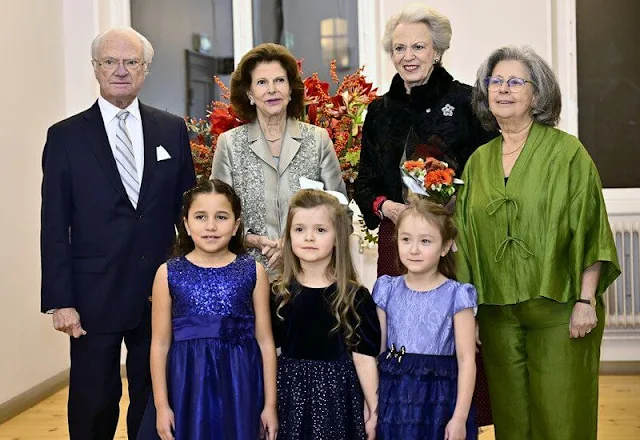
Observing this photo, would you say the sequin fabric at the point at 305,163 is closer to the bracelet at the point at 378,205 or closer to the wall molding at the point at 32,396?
the bracelet at the point at 378,205

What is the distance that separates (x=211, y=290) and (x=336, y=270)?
0.38 m

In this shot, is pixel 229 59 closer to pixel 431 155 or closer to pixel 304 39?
pixel 304 39

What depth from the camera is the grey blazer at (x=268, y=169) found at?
10.1 feet

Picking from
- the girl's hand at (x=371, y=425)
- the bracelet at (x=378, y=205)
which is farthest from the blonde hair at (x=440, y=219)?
the girl's hand at (x=371, y=425)

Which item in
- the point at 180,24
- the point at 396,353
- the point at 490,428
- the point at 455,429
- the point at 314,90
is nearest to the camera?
the point at 455,429

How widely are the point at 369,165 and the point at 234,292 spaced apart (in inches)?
28.8

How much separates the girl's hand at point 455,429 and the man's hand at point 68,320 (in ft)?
4.08

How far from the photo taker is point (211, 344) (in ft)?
9.09

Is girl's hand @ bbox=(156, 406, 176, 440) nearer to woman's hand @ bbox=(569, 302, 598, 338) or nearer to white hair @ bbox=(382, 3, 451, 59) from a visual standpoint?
woman's hand @ bbox=(569, 302, 598, 338)

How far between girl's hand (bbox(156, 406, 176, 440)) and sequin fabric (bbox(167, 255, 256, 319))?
28cm

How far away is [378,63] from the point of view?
18.4ft

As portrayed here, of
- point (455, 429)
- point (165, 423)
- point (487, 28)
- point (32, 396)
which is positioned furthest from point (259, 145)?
point (487, 28)

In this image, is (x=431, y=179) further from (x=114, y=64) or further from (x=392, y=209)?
(x=114, y=64)

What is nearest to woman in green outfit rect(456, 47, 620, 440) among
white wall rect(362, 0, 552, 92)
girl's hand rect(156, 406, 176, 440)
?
girl's hand rect(156, 406, 176, 440)
